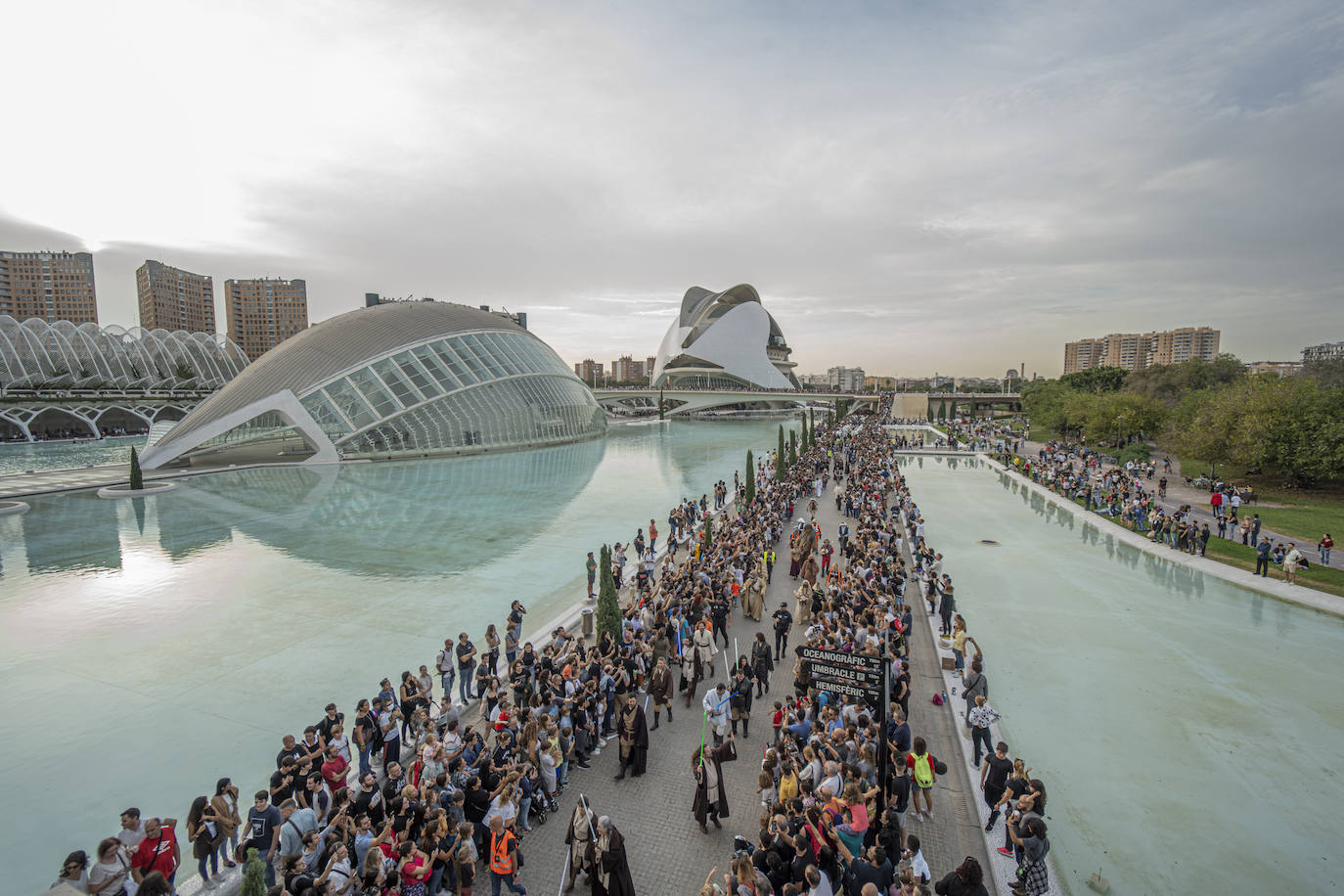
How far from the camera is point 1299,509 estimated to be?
22.9 m

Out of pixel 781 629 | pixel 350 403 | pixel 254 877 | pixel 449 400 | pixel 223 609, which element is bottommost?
pixel 223 609

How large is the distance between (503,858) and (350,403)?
120 ft

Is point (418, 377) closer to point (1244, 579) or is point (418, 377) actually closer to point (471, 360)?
point (471, 360)

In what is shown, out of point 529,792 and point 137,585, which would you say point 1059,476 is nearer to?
point 529,792

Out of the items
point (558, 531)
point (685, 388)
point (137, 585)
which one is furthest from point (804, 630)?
point (685, 388)

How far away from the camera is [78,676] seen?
957cm

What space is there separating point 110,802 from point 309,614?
222 inches

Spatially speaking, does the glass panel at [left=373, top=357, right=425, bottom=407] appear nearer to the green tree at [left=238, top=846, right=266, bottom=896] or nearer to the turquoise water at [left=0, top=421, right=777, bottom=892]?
the turquoise water at [left=0, top=421, right=777, bottom=892]

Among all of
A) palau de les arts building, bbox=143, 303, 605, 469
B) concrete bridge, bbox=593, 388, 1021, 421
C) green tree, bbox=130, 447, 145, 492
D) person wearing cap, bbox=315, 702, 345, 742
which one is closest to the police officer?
person wearing cap, bbox=315, 702, 345, 742

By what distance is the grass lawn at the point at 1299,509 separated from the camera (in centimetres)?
1931

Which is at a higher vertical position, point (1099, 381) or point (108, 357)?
point (108, 357)

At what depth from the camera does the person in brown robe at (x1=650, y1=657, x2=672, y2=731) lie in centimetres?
823

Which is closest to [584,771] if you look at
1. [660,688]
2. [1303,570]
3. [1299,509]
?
[660,688]

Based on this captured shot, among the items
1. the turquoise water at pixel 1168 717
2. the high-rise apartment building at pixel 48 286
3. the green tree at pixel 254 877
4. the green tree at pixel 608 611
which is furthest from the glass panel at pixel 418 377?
the high-rise apartment building at pixel 48 286
